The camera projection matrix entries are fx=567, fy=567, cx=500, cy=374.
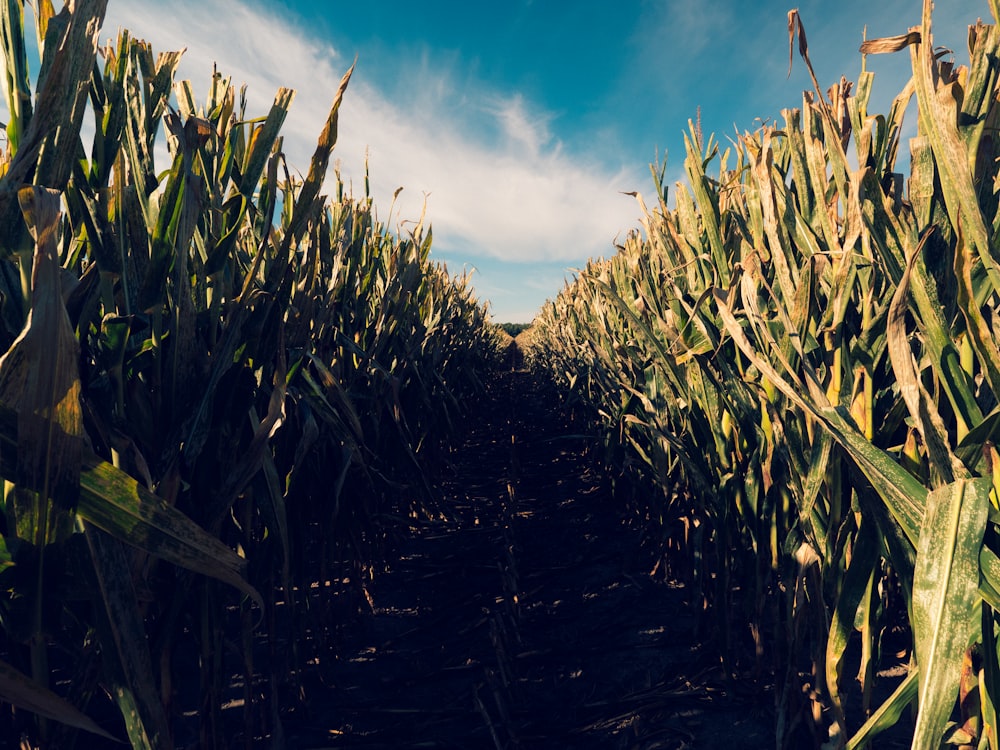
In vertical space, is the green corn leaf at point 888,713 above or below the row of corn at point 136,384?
below

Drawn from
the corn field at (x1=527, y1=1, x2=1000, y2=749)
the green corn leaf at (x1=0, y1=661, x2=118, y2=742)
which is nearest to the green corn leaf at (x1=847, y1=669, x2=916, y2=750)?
the corn field at (x1=527, y1=1, x2=1000, y2=749)

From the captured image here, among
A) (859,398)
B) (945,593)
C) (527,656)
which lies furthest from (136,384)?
(527,656)

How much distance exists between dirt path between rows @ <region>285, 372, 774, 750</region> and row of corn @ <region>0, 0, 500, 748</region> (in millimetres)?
414

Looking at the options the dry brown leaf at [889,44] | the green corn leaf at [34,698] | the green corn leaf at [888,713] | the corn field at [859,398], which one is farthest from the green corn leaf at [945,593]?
the green corn leaf at [34,698]

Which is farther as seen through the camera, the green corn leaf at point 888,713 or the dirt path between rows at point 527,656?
the dirt path between rows at point 527,656

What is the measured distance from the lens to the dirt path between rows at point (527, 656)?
1.71 metres

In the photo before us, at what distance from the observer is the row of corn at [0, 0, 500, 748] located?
2.15ft

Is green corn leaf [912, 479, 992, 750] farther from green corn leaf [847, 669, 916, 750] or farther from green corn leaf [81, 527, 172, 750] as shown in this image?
green corn leaf [81, 527, 172, 750]

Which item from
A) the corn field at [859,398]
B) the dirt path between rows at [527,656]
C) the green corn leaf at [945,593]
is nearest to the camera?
the green corn leaf at [945,593]

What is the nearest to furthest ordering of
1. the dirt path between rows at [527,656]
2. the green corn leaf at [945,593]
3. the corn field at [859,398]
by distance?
1. the green corn leaf at [945,593]
2. the corn field at [859,398]
3. the dirt path between rows at [527,656]

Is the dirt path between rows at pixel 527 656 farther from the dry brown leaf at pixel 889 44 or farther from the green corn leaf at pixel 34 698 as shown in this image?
the dry brown leaf at pixel 889 44

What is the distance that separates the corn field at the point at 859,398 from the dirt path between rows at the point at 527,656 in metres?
0.23

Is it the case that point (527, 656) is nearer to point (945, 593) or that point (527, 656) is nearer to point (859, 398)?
point (859, 398)

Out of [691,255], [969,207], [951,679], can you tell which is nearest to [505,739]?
[951,679]
